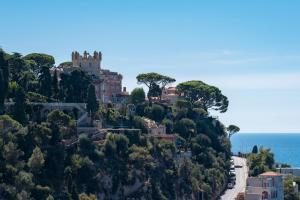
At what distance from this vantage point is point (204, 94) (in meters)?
113

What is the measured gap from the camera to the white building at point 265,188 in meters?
80.1

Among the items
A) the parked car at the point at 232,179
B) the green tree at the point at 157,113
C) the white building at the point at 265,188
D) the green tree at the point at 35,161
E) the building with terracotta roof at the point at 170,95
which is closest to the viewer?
the green tree at the point at 35,161

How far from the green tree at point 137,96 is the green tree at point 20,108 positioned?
33.9 meters

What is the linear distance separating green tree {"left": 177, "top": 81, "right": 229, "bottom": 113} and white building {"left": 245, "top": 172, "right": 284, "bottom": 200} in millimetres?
31982

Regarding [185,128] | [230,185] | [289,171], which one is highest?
[185,128]

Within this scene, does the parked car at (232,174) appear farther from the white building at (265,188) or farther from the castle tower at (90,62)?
the castle tower at (90,62)

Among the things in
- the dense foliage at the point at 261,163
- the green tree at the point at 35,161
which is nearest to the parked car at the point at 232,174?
the dense foliage at the point at 261,163

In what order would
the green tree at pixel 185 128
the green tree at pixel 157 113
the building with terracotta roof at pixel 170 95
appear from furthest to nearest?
the building with terracotta roof at pixel 170 95 < the green tree at pixel 157 113 < the green tree at pixel 185 128

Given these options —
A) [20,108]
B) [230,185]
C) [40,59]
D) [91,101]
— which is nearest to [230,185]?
[230,185]

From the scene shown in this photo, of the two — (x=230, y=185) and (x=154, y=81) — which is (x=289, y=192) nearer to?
(x=230, y=185)

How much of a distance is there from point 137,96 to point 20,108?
34.8 m

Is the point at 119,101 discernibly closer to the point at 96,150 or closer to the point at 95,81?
the point at 95,81

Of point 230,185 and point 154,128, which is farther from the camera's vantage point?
point 230,185

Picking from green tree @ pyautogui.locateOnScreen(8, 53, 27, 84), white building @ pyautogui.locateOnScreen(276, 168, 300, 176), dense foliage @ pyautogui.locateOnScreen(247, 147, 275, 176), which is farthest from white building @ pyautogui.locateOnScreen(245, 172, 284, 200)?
green tree @ pyautogui.locateOnScreen(8, 53, 27, 84)
